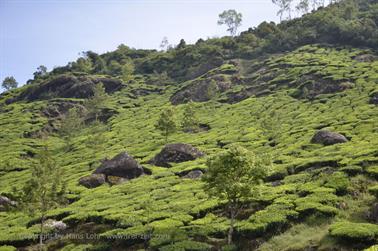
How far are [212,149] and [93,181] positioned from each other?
71.6ft

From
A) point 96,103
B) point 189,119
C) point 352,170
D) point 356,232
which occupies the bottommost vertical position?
point 356,232

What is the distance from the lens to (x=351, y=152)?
162 feet

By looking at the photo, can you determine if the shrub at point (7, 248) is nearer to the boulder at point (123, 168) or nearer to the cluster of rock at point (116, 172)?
the cluster of rock at point (116, 172)

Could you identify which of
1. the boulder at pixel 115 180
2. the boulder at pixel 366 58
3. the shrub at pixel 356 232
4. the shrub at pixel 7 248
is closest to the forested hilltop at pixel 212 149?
the shrub at pixel 356 232

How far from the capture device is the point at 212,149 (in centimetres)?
7262

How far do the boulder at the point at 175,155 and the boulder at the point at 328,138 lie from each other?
18696 mm

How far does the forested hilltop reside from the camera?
3447cm

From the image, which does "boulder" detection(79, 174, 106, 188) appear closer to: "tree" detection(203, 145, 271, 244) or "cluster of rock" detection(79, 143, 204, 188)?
"cluster of rock" detection(79, 143, 204, 188)

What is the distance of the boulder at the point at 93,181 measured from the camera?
61594 millimetres

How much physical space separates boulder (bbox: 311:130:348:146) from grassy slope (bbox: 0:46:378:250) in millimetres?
1763

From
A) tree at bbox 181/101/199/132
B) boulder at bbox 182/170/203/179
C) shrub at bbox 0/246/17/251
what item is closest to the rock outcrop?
shrub at bbox 0/246/17/251

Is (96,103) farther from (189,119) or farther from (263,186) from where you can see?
(263,186)

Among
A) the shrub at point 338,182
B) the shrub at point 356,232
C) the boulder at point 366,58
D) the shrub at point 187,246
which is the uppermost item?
the boulder at point 366,58

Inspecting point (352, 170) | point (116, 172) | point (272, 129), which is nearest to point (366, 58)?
point (272, 129)
